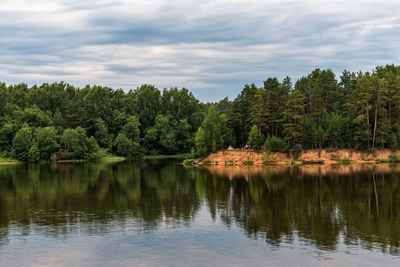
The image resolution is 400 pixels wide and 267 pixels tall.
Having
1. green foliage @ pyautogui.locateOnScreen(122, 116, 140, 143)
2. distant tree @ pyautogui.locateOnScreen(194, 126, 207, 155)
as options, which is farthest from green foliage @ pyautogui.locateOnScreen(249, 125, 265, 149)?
green foliage @ pyautogui.locateOnScreen(122, 116, 140, 143)

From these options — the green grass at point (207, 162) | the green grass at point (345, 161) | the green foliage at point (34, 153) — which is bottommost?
the green grass at point (345, 161)

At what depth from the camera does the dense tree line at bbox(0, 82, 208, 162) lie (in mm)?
150325

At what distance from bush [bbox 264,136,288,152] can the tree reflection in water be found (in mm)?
30683

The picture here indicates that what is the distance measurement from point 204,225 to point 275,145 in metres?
75.2

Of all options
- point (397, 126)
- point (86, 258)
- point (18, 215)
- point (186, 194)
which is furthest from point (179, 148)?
point (86, 258)

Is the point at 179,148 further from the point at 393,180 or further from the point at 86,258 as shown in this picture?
the point at 86,258

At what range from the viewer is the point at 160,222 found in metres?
41.4

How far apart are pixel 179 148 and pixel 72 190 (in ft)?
418

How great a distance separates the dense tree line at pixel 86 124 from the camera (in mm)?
150325

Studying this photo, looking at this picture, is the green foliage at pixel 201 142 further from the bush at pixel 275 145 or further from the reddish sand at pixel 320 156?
the bush at pixel 275 145

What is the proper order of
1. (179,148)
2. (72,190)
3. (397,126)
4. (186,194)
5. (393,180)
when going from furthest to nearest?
(179,148)
(397,126)
(393,180)
(72,190)
(186,194)

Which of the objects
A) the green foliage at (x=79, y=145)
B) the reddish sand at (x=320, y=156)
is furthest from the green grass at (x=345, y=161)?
the green foliage at (x=79, y=145)

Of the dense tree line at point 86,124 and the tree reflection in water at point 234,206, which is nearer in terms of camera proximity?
the tree reflection in water at point 234,206

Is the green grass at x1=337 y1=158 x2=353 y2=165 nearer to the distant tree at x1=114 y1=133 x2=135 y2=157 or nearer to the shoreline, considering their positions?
the shoreline
